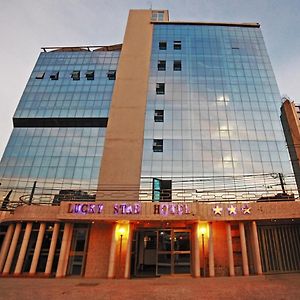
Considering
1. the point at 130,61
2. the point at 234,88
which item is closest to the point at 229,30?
the point at 234,88

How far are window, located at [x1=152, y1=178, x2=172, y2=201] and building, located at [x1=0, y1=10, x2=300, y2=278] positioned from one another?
0.48ft

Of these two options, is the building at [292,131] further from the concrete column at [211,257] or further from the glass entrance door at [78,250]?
the glass entrance door at [78,250]

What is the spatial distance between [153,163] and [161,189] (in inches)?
115

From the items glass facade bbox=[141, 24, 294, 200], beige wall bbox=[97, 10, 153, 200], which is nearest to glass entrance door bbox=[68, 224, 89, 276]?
beige wall bbox=[97, 10, 153, 200]

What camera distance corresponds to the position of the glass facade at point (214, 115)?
23.1m

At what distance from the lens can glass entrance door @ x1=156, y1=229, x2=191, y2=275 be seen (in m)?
18.3

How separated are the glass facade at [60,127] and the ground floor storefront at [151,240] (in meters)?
8.19

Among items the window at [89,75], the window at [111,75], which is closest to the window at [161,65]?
the window at [111,75]

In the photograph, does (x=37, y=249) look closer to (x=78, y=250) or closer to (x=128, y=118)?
(x=78, y=250)

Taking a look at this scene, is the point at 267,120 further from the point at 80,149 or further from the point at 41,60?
the point at 41,60

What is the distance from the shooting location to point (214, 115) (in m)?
26.7

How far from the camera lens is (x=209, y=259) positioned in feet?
55.1

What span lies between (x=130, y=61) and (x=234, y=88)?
1425 centimetres

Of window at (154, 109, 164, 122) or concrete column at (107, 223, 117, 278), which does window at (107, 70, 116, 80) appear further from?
concrete column at (107, 223, 117, 278)
